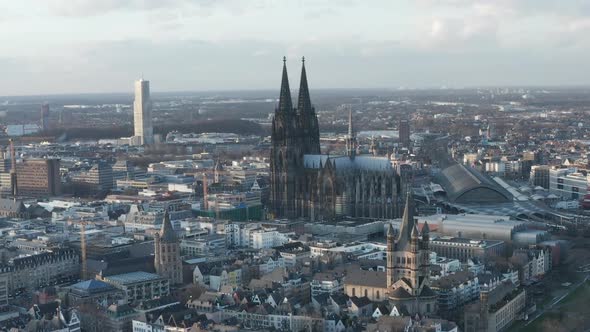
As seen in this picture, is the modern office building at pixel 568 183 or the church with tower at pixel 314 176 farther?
the modern office building at pixel 568 183

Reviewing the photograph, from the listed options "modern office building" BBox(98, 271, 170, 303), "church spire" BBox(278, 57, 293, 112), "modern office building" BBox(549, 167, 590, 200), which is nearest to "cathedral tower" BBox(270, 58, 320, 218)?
"church spire" BBox(278, 57, 293, 112)

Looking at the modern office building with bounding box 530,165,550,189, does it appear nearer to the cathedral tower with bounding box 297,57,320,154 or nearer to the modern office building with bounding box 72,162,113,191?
the cathedral tower with bounding box 297,57,320,154

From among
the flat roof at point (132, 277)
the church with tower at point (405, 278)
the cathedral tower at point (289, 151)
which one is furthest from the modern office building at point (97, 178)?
the church with tower at point (405, 278)

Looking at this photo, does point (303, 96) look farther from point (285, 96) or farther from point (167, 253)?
point (167, 253)

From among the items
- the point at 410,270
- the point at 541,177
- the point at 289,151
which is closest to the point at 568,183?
the point at 541,177

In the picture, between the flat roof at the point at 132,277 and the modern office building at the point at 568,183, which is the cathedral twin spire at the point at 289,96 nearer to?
the flat roof at the point at 132,277
